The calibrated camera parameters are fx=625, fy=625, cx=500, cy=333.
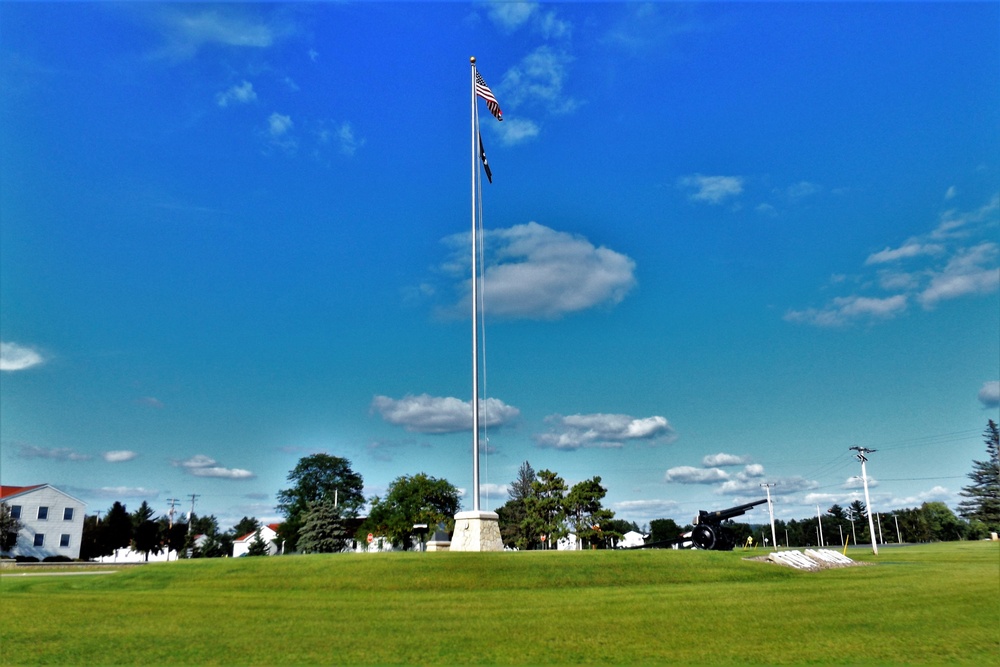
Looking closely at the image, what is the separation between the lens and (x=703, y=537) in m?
33.3

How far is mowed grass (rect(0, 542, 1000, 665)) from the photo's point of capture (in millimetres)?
11133

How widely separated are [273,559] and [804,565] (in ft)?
71.2

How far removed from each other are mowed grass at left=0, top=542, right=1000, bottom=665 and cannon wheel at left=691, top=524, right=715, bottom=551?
6.91m

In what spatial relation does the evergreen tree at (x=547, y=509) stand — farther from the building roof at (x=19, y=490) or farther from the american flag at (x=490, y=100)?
the building roof at (x=19, y=490)

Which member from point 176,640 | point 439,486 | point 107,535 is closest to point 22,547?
point 107,535

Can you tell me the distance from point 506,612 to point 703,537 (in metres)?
21.3

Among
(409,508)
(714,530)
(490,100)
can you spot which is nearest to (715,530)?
(714,530)

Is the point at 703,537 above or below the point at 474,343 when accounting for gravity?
below

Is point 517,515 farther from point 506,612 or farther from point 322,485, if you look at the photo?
point 506,612

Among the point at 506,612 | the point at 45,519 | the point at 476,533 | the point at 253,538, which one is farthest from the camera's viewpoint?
the point at 253,538

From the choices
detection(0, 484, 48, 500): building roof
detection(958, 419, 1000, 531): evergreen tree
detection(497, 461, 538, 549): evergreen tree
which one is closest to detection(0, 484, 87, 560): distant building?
detection(0, 484, 48, 500): building roof

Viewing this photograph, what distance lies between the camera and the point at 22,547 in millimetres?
60406

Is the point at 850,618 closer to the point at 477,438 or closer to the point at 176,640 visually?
the point at 176,640

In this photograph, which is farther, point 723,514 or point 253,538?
point 253,538
